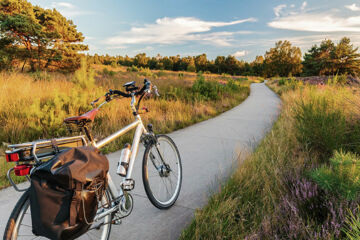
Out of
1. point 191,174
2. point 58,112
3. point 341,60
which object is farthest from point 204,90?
point 341,60

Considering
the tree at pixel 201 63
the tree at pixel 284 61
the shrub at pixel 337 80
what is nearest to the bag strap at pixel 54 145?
the shrub at pixel 337 80

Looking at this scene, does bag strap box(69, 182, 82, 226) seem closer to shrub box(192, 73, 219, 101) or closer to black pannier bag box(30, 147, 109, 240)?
black pannier bag box(30, 147, 109, 240)

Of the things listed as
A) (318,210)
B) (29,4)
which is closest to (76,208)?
(318,210)

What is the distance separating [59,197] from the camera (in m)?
1.30

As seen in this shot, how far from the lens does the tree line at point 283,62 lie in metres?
48.2

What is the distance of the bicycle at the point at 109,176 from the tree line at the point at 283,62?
15.6m

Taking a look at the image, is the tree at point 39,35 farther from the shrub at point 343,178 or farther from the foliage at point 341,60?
the foliage at point 341,60

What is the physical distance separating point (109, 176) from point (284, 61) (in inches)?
3212

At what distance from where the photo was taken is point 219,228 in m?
2.10

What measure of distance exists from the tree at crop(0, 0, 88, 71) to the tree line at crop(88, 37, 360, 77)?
3.17 m

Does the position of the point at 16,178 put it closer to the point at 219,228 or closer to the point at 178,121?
the point at 219,228

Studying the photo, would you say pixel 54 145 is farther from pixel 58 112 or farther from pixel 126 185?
pixel 58 112

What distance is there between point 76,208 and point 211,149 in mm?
3826

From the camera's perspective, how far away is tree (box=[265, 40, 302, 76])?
236 ft
